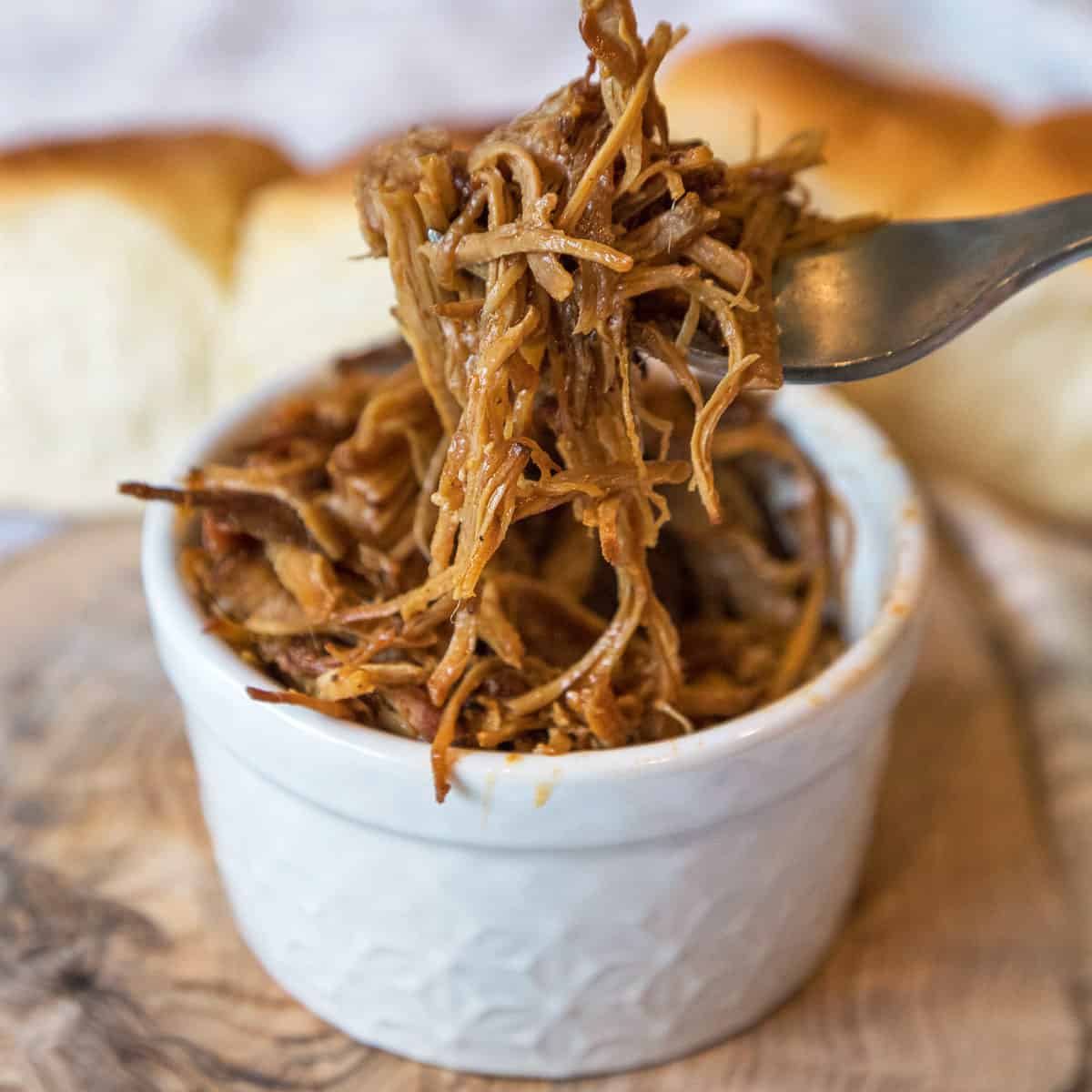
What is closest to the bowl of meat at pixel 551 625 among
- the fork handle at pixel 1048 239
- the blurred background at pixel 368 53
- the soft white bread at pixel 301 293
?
the fork handle at pixel 1048 239

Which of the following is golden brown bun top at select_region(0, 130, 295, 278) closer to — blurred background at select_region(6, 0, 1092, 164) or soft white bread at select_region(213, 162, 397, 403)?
soft white bread at select_region(213, 162, 397, 403)

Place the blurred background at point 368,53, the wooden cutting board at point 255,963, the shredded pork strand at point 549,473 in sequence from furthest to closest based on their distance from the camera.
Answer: the blurred background at point 368,53
the wooden cutting board at point 255,963
the shredded pork strand at point 549,473

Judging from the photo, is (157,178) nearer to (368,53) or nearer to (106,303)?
(106,303)

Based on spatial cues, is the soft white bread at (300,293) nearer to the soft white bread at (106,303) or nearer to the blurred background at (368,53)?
the soft white bread at (106,303)


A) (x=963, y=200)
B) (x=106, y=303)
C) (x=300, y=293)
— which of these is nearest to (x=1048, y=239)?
(x=963, y=200)

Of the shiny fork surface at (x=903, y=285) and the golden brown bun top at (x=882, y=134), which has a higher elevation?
the shiny fork surface at (x=903, y=285)

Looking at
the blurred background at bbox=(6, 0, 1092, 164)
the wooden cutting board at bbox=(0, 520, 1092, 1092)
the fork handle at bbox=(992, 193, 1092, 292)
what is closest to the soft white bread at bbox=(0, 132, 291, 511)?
the wooden cutting board at bbox=(0, 520, 1092, 1092)
